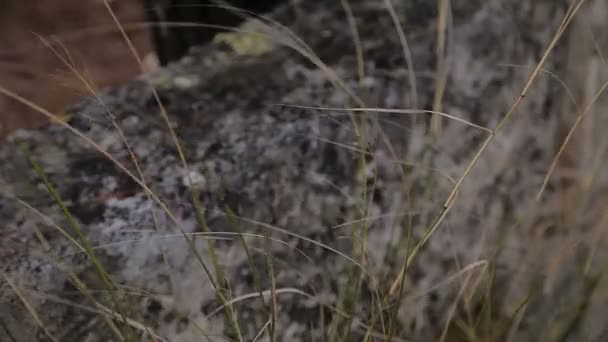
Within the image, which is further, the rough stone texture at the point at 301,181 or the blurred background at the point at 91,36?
the blurred background at the point at 91,36

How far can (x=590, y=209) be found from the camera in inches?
48.1

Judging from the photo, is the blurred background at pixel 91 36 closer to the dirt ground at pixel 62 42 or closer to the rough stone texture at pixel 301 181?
the dirt ground at pixel 62 42

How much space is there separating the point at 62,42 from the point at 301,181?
0.97 meters

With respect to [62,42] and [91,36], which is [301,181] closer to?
[62,42]

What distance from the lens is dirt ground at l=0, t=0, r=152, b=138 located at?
1565mm

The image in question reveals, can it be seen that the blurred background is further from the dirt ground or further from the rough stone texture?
the rough stone texture

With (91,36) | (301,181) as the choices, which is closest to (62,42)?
(91,36)

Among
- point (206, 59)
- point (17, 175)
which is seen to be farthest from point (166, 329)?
point (206, 59)

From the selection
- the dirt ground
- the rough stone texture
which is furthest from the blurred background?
the rough stone texture

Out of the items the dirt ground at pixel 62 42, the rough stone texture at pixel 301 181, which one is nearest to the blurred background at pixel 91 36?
the dirt ground at pixel 62 42

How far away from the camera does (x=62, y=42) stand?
1.46m

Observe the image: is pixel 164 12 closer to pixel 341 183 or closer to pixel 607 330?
pixel 341 183

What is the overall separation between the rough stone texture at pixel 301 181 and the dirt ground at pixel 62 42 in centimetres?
73

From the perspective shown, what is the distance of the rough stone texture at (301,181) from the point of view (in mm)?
663
